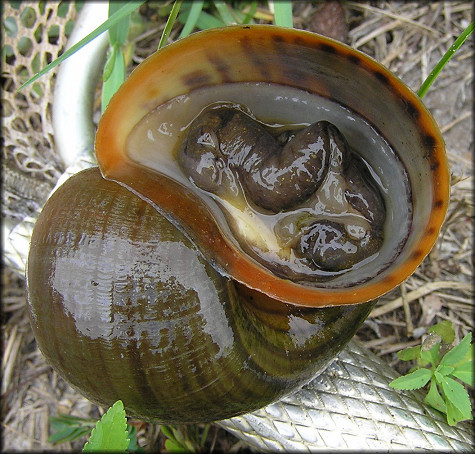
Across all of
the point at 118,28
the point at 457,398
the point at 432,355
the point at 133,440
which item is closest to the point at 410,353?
the point at 432,355

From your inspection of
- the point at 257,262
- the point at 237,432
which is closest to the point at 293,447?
the point at 237,432

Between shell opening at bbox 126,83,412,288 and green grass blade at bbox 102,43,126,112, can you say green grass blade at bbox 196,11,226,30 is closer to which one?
green grass blade at bbox 102,43,126,112

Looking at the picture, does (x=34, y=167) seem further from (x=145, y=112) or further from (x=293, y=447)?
(x=293, y=447)

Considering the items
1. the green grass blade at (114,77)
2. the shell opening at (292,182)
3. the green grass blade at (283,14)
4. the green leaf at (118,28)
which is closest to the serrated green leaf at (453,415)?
the shell opening at (292,182)

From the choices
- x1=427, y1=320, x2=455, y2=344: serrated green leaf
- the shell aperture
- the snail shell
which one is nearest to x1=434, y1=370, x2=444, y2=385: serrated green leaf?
x1=427, y1=320, x2=455, y2=344: serrated green leaf

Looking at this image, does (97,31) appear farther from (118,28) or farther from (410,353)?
(410,353)

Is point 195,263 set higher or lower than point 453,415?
higher
